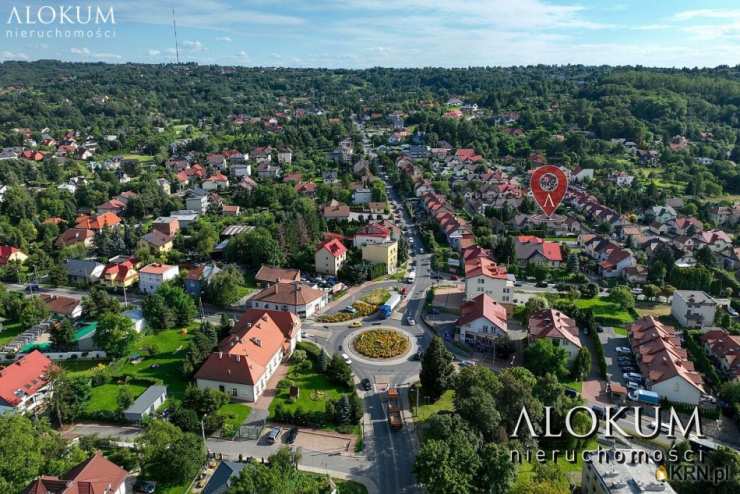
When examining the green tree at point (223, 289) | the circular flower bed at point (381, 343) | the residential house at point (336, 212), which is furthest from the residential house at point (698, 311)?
the residential house at point (336, 212)

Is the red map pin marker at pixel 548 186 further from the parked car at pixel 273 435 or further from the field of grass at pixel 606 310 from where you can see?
the parked car at pixel 273 435

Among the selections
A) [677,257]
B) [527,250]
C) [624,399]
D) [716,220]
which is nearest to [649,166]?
[716,220]

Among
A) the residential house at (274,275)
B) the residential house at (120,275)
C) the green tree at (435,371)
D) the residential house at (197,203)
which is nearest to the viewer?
the green tree at (435,371)

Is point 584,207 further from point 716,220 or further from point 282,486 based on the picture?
point 282,486

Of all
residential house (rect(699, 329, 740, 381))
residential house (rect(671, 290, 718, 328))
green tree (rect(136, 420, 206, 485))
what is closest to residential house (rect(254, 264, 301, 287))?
green tree (rect(136, 420, 206, 485))

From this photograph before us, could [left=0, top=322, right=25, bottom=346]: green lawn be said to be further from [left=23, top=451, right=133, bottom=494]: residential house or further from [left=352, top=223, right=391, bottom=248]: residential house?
[left=352, top=223, right=391, bottom=248]: residential house
